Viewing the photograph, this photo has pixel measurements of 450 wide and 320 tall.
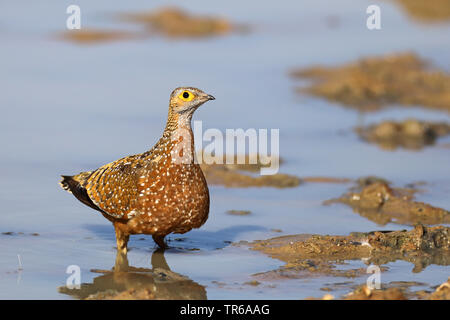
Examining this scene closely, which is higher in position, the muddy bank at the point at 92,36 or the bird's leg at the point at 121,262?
the muddy bank at the point at 92,36

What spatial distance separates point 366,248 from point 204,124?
21.1ft

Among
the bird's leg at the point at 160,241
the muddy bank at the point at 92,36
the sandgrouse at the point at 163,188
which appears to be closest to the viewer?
the sandgrouse at the point at 163,188

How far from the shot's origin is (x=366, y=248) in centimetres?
1020

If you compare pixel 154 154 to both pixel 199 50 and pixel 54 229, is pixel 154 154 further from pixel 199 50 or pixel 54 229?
pixel 199 50

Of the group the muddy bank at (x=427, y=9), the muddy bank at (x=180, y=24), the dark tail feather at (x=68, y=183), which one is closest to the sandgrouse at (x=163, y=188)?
the dark tail feather at (x=68, y=183)

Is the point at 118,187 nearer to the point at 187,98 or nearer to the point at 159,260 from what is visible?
the point at 159,260

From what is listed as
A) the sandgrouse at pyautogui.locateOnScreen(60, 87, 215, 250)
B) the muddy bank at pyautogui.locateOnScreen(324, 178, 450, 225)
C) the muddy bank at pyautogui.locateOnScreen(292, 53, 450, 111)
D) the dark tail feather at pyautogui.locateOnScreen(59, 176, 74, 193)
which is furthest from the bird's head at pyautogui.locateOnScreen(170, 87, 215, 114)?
the muddy bank at pyautogui.locateOnScreen(292, 53, 450, 111)

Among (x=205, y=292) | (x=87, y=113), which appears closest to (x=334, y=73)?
(x=87, y=113)

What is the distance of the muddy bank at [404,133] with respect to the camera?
1620 centimetres

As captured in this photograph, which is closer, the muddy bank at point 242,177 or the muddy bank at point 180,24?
the muddy bank at point 242,177

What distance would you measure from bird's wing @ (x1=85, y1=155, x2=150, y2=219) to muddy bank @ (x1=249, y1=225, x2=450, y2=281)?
1537mm

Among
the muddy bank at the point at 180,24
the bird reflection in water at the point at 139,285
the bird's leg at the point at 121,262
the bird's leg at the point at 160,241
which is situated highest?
the muddy bank at the point at 180,24

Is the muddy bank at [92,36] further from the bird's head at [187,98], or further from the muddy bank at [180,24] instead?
the bird's head at [187,98]

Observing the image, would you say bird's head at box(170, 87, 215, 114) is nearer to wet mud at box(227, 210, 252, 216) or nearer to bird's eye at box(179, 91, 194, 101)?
bird's eye at box(179, 91, 194, 101)
